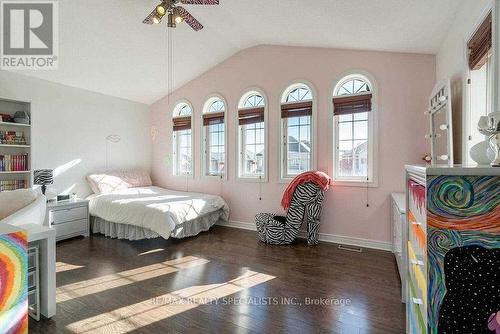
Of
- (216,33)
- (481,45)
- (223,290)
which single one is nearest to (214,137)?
(216,33)

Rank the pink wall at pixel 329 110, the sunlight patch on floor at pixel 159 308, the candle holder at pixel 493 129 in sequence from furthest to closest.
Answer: the pink wall at pixel 329 110, the sunlight patch on floor at pixel 159 308, the candle holder at pixel 493 129

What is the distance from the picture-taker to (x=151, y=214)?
12.1 ft

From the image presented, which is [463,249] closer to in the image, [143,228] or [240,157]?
[143,228]

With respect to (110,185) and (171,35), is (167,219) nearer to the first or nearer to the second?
(110,185)

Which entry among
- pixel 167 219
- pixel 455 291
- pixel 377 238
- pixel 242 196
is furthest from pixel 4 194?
pixel 377 238

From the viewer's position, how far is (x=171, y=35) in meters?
3.91

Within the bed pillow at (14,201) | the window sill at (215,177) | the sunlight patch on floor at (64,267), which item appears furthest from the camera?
the window sill at (215,177)

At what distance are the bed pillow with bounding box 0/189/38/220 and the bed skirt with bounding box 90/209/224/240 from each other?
1551mm

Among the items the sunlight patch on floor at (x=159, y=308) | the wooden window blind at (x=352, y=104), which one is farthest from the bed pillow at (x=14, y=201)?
the wooden window blind at (x=352, y=104)

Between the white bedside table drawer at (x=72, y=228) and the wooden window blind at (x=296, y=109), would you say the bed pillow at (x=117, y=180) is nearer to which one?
the white bedside table drawer at (x=72, y=228)

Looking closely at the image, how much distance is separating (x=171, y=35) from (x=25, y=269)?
339 cm

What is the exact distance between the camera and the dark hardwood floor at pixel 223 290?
78.6 inches

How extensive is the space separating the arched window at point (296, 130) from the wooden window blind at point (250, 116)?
1.31ft

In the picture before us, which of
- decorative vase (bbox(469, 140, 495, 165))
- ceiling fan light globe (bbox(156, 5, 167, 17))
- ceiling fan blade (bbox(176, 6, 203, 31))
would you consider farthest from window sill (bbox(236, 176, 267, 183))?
decorative vase (bbox(469, 140, 495, 165))
